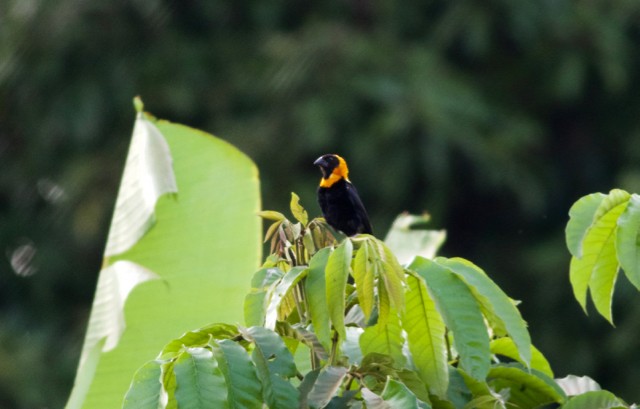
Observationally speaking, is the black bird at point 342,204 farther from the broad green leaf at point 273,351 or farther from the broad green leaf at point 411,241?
the broad green leaf at point 273,351

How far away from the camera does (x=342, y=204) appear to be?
2.83 meters

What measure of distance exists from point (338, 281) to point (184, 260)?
2.81 feet

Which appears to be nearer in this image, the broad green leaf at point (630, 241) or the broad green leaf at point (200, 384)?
the broad green leaf at point (200, 384)

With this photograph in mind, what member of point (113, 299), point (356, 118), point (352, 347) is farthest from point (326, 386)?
point (356, 118)

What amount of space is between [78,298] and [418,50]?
304cm

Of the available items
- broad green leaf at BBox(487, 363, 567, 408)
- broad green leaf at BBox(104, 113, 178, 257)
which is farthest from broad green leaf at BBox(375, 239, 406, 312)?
broad green leaf at BBox(104, 113, 178, 257)

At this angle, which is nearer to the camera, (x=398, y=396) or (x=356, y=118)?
(x=398, y=396)

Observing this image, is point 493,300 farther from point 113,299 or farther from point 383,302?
point 113,299

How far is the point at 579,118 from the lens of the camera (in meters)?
8.65

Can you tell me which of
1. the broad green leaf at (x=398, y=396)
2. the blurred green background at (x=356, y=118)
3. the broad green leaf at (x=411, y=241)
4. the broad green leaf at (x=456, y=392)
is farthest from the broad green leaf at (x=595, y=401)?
the blurred green background at (x=356, y=118)

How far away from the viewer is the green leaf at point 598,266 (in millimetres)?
1398

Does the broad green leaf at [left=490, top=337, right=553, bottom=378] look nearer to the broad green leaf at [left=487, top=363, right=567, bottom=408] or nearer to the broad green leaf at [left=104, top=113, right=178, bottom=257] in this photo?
the broad green leaf at [left=487, top=363, right=567, bottom=408]

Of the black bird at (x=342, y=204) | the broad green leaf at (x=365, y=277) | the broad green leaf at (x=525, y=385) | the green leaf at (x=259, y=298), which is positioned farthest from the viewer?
the black bird at (x=342, y=204)

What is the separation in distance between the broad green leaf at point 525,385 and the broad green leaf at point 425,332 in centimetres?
20
